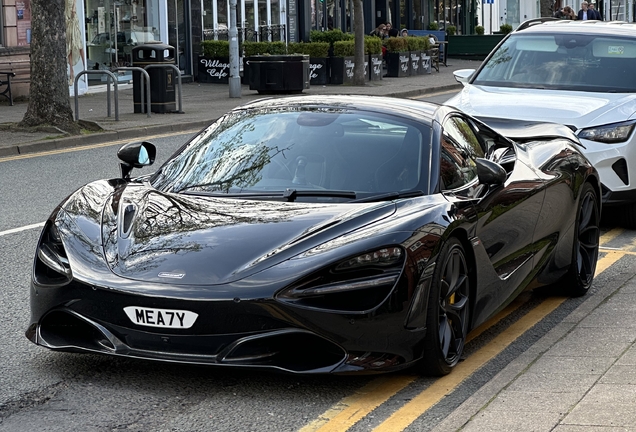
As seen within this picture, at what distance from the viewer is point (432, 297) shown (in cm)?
515

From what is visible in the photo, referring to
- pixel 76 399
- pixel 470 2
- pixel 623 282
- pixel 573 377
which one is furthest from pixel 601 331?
pixel 470 2

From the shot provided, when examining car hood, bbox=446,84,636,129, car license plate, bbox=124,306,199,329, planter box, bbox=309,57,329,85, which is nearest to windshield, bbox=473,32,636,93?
car hood, bbox=446,84,636,129

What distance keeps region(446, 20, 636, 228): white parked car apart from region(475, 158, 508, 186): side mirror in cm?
311

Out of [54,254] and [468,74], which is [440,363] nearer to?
[54,254]

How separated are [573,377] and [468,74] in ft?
22.9

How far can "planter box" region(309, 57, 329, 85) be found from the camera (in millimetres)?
31469

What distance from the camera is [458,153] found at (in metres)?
6.21

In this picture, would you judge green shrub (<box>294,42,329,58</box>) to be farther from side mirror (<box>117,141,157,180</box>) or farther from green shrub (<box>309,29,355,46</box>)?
side mirror (<box>117,141,157,180</box>)

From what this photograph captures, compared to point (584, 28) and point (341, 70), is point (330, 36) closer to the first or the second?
point (341, 70)

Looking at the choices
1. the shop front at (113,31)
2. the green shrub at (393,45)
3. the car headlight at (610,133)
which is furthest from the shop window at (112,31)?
the car headlight at (610,133)

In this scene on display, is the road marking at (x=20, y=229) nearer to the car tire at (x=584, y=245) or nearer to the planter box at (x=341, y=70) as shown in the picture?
the car tire at (x=584, y=245)

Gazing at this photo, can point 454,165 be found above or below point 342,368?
above

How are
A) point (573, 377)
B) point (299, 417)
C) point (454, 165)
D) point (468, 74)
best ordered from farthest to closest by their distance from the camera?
point (468, 74)
point (454, 165)
point (573, 377)
point (299, 417)

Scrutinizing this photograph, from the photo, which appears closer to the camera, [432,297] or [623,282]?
[432,297]
